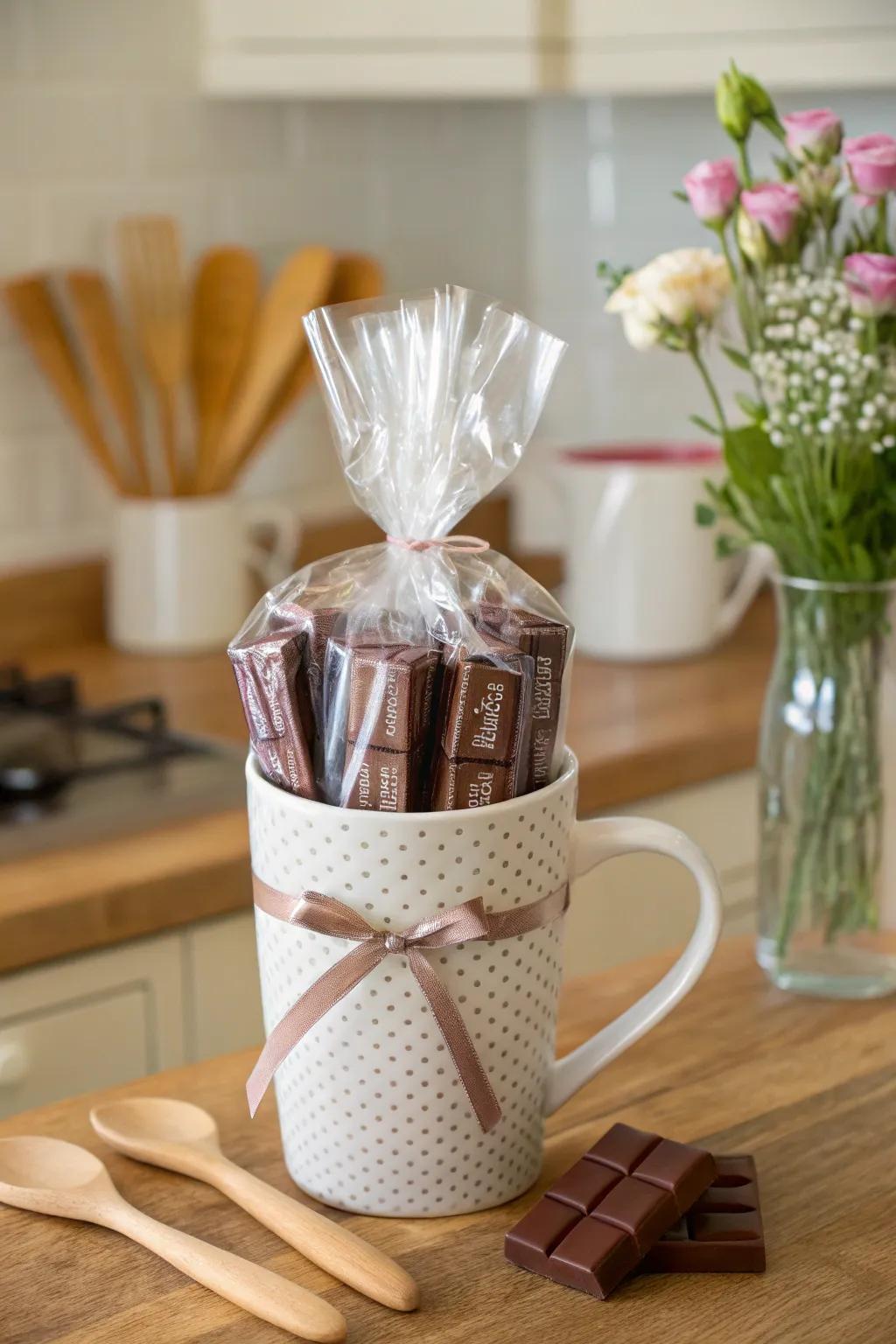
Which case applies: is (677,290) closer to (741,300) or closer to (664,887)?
(741,300)

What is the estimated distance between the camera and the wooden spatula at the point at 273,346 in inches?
76.7

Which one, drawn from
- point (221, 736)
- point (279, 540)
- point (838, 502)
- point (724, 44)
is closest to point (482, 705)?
point (838, 502)

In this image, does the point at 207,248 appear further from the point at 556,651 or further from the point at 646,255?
the point at 556,651

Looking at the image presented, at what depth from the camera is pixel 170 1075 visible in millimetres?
913

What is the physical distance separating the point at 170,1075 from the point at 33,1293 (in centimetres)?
21

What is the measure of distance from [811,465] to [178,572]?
1.08m

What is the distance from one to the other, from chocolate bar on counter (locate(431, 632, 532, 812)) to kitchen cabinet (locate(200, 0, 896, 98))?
3.89 ft

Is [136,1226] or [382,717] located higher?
[382,717]

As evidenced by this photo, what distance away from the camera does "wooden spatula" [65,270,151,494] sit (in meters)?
1.91

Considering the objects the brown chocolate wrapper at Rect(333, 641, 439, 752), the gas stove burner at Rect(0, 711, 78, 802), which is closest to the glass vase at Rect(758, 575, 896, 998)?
the brown chocolate wrapper at Rect(333, 641, 439, 752)

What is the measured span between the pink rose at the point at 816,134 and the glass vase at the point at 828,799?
23 cm

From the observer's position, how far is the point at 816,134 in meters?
0.94

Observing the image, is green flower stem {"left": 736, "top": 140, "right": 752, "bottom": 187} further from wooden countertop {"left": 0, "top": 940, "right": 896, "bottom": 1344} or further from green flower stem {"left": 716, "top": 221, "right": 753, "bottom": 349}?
wooden countertop {"left": 0, "top": 940, "right": 896, "bottom": 1344}

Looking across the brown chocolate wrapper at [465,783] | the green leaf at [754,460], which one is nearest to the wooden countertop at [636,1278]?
the brown chocolate wrapper at [465,783]
